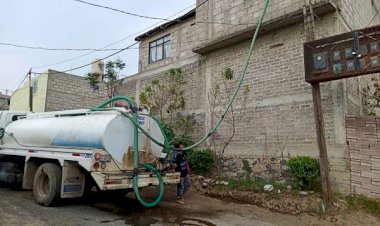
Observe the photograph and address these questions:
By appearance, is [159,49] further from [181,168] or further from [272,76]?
[181,168]

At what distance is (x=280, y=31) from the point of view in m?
11.6

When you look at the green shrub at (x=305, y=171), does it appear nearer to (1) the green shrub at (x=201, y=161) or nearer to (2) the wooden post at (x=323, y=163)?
(2) the wooden post at (x=323, y=163)

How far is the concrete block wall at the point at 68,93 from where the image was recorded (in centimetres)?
2280

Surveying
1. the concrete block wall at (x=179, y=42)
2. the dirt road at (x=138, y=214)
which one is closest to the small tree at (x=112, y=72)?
the concrete block wall at (x=179, y=42)

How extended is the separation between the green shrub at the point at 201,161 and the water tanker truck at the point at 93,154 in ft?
11.6

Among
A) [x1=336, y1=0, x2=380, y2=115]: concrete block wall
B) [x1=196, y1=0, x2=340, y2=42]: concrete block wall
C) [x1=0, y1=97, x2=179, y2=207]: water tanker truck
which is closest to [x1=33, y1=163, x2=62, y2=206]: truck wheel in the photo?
[x1=0, y1=97, x2=179, y2=207]: water tanker truck

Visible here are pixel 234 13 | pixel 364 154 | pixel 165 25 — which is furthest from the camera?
pixel 165 25

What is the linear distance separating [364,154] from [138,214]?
6.21 m

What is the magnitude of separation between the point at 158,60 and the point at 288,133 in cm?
876

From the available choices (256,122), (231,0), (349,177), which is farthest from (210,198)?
(231,0)

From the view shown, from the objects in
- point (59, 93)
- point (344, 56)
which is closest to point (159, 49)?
point (59, 93)

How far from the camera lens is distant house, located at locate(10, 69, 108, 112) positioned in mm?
22688

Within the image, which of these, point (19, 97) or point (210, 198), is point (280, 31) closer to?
point (210, 198)

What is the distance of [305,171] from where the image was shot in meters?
9.57
